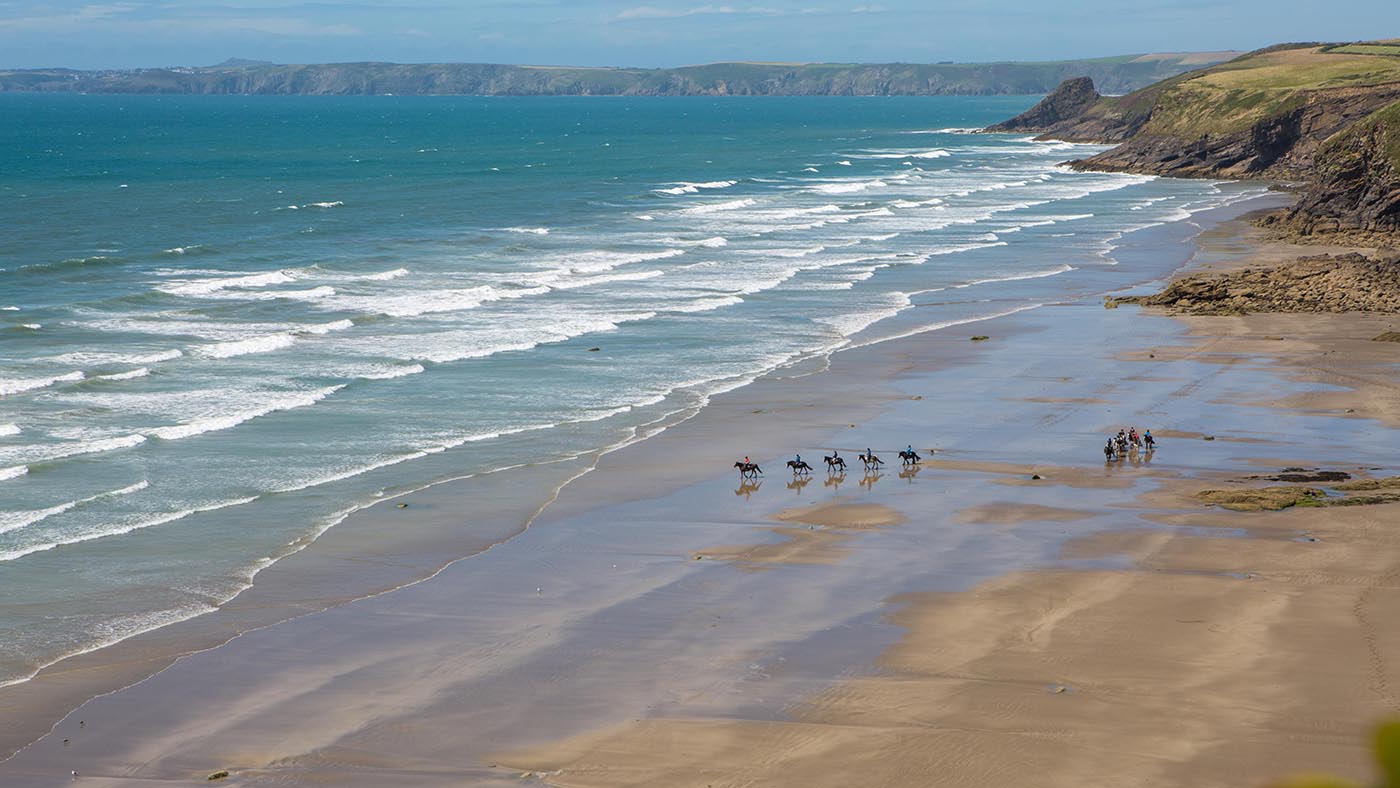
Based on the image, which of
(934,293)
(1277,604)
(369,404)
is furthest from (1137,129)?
(1277,604)

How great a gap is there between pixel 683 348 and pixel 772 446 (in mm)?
12769

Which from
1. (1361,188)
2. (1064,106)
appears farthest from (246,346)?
(1064,106)

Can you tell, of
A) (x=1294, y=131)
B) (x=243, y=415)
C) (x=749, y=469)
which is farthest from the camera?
(x=1294, y=131)

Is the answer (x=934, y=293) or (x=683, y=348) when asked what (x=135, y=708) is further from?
(x=934, y=293)

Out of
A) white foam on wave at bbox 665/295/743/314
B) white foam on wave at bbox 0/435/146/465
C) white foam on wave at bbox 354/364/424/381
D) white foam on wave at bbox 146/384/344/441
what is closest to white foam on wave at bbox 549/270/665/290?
white foam on wave at bbox 665/295/743/314

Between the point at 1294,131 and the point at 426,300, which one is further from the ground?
the point at 1294,131

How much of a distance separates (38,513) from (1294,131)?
10759cm

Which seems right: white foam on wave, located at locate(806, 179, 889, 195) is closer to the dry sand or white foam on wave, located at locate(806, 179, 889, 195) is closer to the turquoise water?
the turquoise water

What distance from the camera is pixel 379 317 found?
5122 cm

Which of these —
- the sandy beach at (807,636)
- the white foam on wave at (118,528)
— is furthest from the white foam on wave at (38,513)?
the sandy beach at (807,636)

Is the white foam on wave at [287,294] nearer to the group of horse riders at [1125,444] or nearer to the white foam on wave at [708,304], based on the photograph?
the white foam on wave at [708,304]

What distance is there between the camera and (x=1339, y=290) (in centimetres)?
5169

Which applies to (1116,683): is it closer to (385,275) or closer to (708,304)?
(708,304)

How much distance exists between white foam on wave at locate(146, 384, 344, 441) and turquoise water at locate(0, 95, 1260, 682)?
0.42 ft
